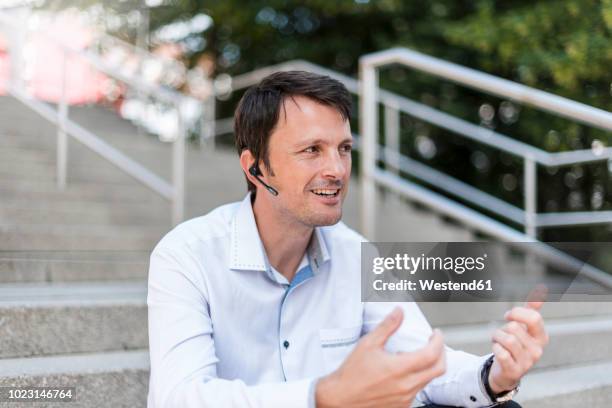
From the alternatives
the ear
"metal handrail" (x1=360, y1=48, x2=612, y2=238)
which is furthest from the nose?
"metal handrail" (x1=360, y1=48, x2=612, y2=238)

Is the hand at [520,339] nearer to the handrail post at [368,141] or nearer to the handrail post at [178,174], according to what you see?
the handrail post at [368,141]

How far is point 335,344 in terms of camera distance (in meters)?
1.54

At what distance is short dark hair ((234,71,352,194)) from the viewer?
1.54 metres

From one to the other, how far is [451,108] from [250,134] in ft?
13.5

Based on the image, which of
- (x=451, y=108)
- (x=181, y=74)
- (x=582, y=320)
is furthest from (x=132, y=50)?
(x=582, y=320)

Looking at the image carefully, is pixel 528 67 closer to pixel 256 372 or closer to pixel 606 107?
pixel 606 107

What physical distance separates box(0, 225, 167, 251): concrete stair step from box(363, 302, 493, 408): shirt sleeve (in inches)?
61.8

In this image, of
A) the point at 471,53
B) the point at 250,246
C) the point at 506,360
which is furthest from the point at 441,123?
the point at 506,360

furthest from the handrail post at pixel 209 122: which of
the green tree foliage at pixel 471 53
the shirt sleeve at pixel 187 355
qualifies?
the shirt sleeve at pixel 187 355

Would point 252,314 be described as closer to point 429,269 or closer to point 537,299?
point 429,269

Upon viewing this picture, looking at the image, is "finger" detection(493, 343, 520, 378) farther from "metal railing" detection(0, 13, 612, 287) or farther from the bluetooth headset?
"metal railing" detection(0, 13, 612, 287)

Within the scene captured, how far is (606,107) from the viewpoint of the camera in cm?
275

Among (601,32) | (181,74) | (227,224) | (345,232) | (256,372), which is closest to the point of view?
(256,372)

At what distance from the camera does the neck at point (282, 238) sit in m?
1.60
